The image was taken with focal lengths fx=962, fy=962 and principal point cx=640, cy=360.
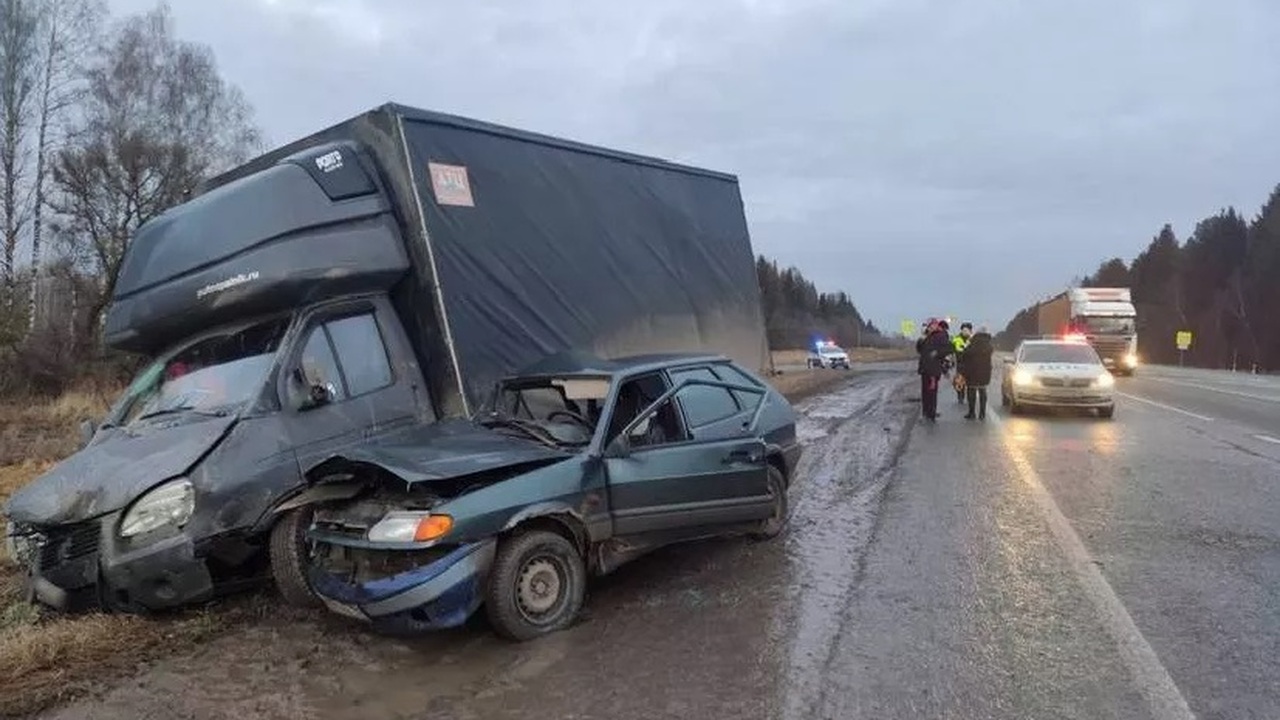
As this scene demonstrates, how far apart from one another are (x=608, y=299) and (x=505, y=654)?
171 inches

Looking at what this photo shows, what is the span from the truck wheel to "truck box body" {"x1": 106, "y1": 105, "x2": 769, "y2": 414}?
62.4 inches

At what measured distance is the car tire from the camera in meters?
4.99

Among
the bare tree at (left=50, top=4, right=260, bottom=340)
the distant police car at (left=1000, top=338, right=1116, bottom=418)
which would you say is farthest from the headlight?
the bare tree at (left=50, top=4, right=260, bottom=340)

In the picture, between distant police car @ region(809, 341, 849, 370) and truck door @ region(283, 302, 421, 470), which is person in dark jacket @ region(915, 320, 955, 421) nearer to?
truck door @ region(283, 302, 421, 470)

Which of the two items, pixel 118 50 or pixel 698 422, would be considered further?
→ pixel 118 50

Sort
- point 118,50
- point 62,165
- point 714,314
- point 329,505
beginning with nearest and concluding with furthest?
point 329,505 → point 714,314 → point 62,165 → point 118,50

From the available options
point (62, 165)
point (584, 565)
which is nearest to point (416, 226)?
point (584, 565)

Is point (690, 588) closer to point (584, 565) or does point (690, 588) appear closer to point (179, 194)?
point (584, 565)

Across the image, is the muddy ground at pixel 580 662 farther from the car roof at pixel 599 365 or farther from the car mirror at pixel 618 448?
the car roof at pixel 599 365

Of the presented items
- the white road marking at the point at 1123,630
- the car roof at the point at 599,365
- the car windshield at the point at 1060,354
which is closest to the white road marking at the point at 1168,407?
the car windshield at the point at 1060,354

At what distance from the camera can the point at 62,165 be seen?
1198 inches

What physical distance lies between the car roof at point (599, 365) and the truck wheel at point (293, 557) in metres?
1.96

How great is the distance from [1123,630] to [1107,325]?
113 feet

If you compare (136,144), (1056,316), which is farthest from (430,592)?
(1056,316)
